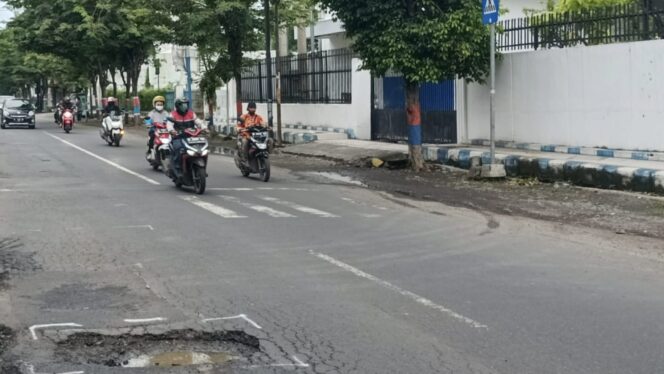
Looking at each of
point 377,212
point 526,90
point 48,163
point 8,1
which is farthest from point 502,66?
point 8,1

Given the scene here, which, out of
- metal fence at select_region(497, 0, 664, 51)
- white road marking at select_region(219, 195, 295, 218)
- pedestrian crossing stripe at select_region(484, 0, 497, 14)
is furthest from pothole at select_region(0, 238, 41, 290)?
metal fence at select_region(497, 0, 664, 51)

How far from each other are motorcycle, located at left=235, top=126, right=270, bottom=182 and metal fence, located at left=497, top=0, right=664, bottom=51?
5.81 metres

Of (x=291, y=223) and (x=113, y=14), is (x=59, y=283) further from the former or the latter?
(x=113, y=14)

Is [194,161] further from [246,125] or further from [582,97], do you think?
[582,97]

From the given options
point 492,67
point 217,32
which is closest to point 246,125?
point 492,67

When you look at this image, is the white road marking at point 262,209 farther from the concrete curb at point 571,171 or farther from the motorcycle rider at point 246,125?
the concrete curb at point 571,171

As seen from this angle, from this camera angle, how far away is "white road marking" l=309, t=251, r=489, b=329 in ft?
20.7

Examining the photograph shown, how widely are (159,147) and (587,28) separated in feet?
30.5

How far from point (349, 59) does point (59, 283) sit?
20210 millimetres

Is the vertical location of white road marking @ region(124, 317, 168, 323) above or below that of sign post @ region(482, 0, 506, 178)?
below

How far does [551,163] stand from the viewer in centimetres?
1524

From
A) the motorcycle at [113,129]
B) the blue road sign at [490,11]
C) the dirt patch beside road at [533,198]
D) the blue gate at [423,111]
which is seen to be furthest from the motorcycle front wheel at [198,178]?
the motorcycle at [113,129]

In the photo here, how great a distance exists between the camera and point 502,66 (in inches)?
744

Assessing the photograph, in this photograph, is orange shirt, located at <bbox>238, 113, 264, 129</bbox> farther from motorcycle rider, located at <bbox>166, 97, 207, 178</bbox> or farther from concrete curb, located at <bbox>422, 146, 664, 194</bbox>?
concrete curb, located at <bbox>422, 146, 664, 194</bbox>
